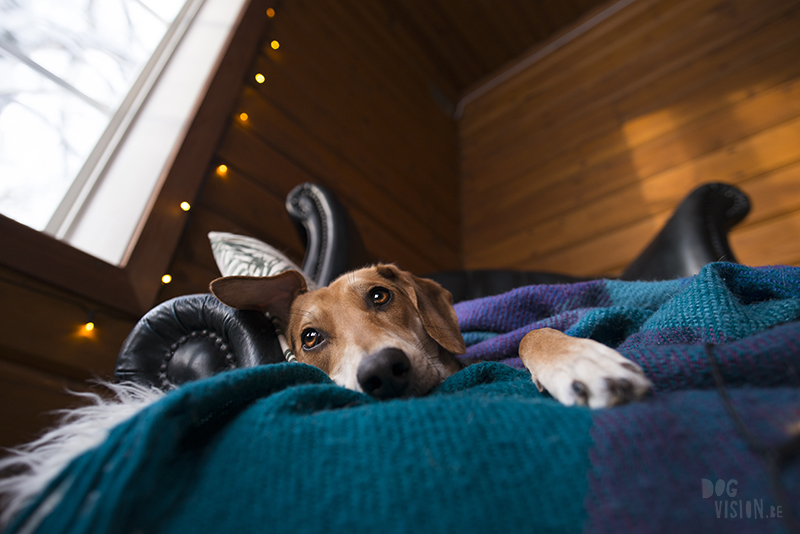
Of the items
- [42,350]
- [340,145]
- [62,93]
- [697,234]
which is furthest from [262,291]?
[340,145]

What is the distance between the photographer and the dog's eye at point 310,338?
1.64m

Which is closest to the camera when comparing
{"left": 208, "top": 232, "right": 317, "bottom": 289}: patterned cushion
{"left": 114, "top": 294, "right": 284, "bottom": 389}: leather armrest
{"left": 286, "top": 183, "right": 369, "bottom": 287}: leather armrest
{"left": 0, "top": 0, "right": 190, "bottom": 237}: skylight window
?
{"left": 114, "top": 294, "right": 284, "bottom": 389}: leather armrest

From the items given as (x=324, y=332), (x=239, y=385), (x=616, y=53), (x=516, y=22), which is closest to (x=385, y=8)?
(x=516, y=22)

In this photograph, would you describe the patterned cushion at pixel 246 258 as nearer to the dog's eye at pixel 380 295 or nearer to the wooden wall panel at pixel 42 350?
the dog's eye at pixel 380 295

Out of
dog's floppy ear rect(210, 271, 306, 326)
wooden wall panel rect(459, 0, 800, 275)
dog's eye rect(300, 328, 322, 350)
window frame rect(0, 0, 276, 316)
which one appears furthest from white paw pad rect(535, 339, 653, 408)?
wooden wall panel rect(459, 0, 800, 275)

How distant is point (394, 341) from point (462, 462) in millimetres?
681

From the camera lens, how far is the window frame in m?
1.86

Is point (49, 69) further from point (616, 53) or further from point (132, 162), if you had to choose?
point (616, 53)

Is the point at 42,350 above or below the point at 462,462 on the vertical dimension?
above

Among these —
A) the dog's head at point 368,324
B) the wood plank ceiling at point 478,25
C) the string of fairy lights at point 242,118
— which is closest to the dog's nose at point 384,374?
the dog's head at point 368,324

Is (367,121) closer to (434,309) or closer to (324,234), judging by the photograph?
(324,234)

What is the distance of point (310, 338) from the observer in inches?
65.7

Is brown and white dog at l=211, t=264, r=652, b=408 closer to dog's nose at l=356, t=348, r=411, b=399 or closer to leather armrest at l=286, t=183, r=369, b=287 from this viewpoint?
dog's nose at l=356, t=348, r=411, b=399

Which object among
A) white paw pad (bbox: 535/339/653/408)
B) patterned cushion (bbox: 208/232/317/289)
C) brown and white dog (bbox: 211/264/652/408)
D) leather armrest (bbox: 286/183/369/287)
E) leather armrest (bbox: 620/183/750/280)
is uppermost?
leather armrest (bbox: 620/183/750/280)
